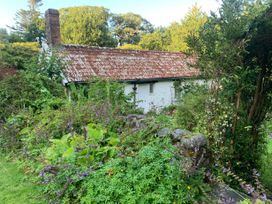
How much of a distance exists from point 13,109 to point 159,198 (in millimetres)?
6181

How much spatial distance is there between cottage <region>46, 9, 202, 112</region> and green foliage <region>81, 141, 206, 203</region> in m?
8.94

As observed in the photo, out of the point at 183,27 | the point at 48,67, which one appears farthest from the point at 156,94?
the point at 183,27

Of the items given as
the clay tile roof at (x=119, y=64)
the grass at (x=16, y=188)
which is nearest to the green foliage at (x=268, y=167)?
the grass at (x=16, y=188)

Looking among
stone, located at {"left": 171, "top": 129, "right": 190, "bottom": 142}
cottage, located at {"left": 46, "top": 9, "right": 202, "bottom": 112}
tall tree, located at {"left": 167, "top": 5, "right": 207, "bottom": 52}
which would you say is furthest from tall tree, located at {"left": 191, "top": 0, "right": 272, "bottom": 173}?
tall tree, located at {"left": 167, "top": 5, "right": 207, "bottom": 52}

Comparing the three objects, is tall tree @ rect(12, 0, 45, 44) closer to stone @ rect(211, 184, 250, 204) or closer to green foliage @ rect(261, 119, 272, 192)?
green foliage @ rect(261, 119, 272, 192)

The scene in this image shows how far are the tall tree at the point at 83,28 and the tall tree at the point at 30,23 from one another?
5935 mm

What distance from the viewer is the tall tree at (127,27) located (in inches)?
1739

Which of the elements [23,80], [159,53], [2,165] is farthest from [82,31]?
[2,165]

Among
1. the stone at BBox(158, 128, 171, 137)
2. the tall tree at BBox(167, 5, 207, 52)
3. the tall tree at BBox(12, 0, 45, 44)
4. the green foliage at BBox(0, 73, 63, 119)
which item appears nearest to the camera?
the stone at BBox(158, 128, 171, 137)

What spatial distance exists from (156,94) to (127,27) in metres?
30.9

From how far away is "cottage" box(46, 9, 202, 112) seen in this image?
14.0 m

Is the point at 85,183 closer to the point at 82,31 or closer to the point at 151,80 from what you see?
the point at 151,80

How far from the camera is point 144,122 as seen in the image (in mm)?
5641

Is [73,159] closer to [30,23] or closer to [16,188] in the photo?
[16,188]
